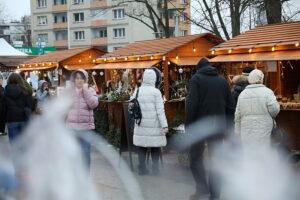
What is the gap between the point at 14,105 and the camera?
8.01 metres

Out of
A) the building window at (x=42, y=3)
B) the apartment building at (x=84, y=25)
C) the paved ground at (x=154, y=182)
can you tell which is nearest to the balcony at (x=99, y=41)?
the apartment building at (x=84, y=25)

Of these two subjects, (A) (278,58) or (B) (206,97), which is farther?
(A) (278,58)

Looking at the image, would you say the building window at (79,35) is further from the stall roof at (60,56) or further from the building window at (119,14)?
the stall roof at (60,56)

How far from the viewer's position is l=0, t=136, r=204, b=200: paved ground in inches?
266

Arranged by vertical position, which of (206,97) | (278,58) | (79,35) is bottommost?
(206,97)

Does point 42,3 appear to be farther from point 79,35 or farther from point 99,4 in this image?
point 99,4

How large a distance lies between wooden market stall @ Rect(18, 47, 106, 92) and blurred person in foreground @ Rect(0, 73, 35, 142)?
52.2ft

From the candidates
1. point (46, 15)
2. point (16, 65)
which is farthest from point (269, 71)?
point (46, 15)

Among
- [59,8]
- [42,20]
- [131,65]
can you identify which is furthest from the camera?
[42,20]

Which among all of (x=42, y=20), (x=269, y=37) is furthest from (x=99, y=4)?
(x=269, y=37)

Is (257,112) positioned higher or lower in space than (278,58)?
lower

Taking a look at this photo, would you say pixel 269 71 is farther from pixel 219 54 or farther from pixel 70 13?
pixel 70 13

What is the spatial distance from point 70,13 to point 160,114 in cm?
6379

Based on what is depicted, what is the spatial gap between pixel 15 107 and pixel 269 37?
6.84 metres
